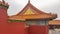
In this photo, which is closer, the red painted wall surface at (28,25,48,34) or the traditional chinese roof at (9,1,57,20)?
the red painted wall surface at (28,25,48,34)

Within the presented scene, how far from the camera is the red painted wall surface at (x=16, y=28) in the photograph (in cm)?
1070

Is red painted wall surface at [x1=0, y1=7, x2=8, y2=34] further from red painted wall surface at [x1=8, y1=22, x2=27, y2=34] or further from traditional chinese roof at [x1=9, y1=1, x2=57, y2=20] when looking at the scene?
traditional chinese roof at [x1=9, y1=1, x2=57, y2=20]

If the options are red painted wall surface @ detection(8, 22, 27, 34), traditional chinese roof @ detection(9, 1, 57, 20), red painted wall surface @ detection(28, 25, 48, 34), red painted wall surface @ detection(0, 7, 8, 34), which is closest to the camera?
red painted wall surface @ detection(0, 7, 8, 34)

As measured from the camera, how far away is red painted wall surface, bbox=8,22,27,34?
421 inches

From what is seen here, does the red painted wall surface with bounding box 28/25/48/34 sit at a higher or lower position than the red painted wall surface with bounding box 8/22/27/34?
lower

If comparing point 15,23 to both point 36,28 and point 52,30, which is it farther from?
point 52,30

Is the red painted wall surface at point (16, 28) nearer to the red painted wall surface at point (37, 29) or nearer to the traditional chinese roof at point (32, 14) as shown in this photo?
the red painted wall surface at point (37, 29)

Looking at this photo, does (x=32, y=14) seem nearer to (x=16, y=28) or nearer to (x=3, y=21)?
(x=16, y=28)

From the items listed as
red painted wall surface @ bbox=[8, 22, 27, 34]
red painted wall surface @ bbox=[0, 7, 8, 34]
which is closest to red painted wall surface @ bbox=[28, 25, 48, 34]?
red painted wall surface @ bbox=[8, 22, 27, 34]

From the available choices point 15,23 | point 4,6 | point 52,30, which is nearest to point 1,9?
point 4,6

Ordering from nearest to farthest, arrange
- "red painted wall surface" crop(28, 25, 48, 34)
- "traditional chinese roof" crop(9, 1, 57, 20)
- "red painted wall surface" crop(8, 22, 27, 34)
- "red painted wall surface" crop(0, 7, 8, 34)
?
1. "red painted wall surface" crop(0, 7, 8, 34)
2. "red painted wall surface" crop(8, 22, 27, 34)
3. "red painted wall surface" crop(28, 25, 48, 34)
4. "traditional chinese roof" crop(9, 1, 57, 20)

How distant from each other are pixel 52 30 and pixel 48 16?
1207 cm

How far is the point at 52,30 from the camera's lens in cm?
2703

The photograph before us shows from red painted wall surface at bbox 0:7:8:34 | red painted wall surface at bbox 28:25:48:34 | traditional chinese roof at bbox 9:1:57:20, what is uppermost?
red painted wall surface at bbox 0:7:8:34
